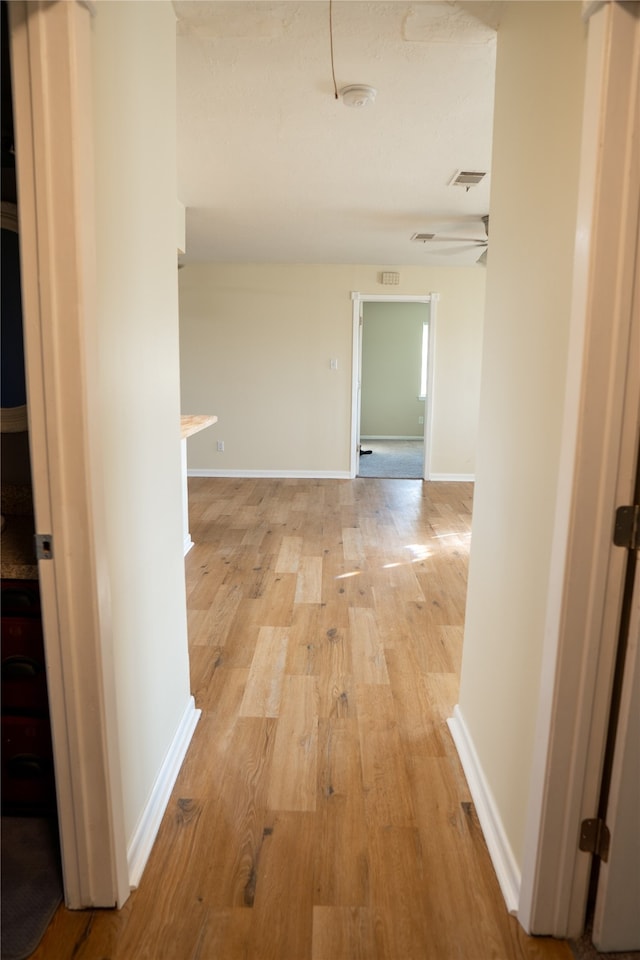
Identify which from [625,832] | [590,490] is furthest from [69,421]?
[625,832]

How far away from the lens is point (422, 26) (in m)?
2.02

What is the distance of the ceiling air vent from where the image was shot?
3531 mm

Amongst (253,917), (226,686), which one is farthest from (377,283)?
(253,917)

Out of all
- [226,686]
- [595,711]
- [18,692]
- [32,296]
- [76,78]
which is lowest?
[226,686]

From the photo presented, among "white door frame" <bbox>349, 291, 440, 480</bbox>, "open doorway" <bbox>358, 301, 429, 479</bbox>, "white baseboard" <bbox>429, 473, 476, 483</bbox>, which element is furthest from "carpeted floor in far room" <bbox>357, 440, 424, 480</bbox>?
"white door frame" <bbox>349, 291, 440, 480</bbox>

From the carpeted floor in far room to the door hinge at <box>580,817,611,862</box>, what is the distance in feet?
19.2

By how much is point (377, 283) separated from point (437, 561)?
3781 mm

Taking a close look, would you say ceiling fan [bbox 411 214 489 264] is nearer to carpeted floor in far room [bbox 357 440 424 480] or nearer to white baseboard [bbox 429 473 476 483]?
white baseboard [bbox 429 473 476 483]

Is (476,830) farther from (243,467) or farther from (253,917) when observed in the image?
(243,467)

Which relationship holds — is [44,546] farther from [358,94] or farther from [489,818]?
[358,94]

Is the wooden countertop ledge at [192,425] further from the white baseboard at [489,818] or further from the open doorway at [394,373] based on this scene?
the open doorway at [394,373]

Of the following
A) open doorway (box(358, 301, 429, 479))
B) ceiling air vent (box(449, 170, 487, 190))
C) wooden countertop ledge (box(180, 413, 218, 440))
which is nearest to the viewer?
ceiling air vent (box(449, 170, 487, 190))

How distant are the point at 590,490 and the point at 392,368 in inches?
363

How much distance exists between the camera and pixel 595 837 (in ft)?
4.20
